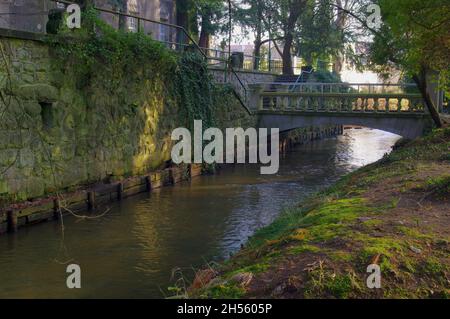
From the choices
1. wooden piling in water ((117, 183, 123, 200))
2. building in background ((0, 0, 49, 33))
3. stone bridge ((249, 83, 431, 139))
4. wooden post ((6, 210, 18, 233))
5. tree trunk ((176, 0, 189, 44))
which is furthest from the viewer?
tree trunk ((176, 0, 189, 44))

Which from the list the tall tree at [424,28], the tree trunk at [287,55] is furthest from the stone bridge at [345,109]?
the tree trunk at [287,55]

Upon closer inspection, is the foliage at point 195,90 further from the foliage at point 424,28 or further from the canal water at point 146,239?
the foliage at point 424,28

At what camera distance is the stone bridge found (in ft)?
72.3

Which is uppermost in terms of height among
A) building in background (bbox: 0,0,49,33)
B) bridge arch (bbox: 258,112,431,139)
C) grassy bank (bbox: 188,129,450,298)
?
building in background (bbox: 0,0,49,33)

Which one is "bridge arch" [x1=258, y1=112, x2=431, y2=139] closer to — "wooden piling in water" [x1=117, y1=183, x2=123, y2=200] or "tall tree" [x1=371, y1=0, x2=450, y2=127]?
"tall tree" [x1=371, y1=0, x2=450, y2=127]

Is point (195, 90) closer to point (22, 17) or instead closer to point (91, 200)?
point (22, 17)

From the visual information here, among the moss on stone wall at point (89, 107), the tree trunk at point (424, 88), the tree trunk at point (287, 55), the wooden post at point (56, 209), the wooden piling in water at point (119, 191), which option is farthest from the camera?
the tree trunk at point (287, 55)

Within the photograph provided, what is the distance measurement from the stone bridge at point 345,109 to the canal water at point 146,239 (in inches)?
170

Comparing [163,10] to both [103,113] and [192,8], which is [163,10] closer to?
[192,8]

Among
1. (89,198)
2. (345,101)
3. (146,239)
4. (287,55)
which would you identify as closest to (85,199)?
(89,198)

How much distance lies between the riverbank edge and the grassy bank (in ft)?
17.4

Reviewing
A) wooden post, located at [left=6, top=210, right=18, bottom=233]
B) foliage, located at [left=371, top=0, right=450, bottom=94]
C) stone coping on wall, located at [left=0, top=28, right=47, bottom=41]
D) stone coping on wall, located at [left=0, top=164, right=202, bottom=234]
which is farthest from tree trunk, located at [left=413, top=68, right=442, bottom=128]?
wooden post, located at [left=6, top=210, right=18, bottom=233]

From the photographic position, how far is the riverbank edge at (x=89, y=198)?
11922mm

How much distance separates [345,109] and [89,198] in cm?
1281
